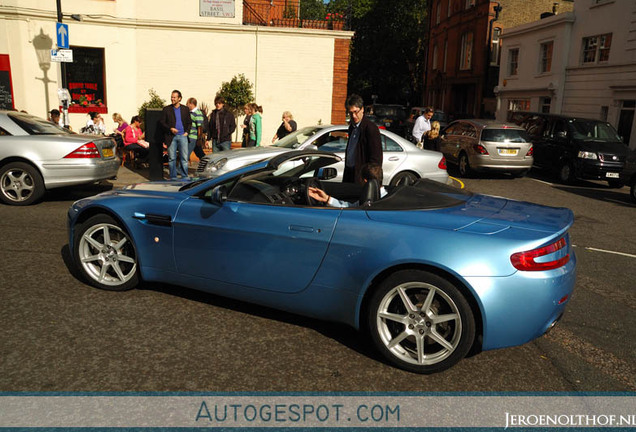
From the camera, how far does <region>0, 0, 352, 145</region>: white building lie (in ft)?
54.1

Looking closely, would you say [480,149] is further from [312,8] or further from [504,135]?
[312,8]

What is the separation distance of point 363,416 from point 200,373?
3.63ft

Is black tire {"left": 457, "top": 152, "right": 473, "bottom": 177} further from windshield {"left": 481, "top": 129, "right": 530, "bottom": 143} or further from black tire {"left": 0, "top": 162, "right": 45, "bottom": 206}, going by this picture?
black tire {"left": 0, "top": 162, "right": 45, "bottom": 206}

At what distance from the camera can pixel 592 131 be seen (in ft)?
50.3

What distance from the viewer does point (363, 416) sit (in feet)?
9.86

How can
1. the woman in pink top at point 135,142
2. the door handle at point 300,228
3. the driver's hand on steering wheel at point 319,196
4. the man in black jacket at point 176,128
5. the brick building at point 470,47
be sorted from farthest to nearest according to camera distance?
the brick building at point 470,47, the woman in pink top at point 135,142, the man in black jacket at point 176,128, the driver's hand on steering wheel at point 319,196, the door handle at point 300,228

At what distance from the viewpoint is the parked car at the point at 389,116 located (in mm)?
30281

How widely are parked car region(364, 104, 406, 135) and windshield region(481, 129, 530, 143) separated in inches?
606

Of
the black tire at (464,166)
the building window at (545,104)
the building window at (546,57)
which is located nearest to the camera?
the black tire at (464,166)

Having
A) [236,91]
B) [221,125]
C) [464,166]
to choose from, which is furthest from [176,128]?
[464,166]

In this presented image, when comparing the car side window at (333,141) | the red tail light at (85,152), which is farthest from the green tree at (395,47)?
the red tail light at (85,152)

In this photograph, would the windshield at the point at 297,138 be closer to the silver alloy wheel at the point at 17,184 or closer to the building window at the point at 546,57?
the silver alloy wheel at the point at 17,184

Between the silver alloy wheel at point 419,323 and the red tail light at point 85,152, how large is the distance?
281 inches

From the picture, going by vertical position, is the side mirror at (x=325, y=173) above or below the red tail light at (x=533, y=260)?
above
